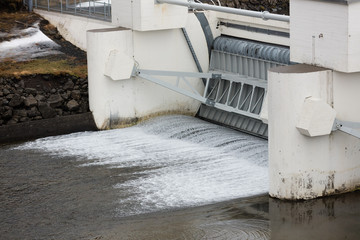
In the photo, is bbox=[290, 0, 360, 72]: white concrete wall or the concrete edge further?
the concrete edge

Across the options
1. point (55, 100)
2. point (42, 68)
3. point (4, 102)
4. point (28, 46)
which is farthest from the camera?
point (28, 46)

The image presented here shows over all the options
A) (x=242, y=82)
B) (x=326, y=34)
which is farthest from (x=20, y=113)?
(x=326, y=34)

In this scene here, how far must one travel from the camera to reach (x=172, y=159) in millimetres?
22953

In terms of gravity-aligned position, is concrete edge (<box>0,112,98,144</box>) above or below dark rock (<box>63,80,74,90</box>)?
below

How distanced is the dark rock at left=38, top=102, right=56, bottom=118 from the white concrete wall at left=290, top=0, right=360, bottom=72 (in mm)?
8743

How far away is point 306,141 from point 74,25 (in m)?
12.5

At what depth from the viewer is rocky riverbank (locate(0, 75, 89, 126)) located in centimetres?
2570

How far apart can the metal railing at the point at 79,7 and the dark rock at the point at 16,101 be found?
4.14 meters

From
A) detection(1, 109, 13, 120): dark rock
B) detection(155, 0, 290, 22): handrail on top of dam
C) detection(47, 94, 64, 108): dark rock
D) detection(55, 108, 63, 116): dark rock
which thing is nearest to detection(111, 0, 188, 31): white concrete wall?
detection(155, 0, 290, 22): handrail on top of dam

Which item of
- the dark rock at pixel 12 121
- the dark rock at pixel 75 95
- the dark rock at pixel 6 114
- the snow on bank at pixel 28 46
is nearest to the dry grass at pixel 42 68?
the snow on bank at pixel 28 46

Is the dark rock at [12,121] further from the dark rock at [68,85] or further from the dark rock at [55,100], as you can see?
the dark rock at [68,85]

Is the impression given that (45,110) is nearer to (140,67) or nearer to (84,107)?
(84,107)

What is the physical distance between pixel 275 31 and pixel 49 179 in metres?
7.70

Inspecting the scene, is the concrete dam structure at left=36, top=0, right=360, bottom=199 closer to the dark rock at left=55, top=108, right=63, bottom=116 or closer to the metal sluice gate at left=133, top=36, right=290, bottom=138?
the metal sluice gate at left=133, top=36, right=290, bottom=138
